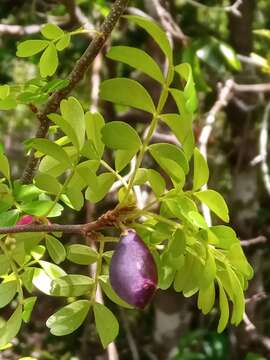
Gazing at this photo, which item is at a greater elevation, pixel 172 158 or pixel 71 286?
pixel 172 158

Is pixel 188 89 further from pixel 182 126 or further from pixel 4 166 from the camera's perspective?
pixel 4 166

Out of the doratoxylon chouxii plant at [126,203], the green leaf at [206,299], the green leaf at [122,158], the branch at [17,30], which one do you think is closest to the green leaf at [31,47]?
the doratoxylon chouxii plant at [126,203]

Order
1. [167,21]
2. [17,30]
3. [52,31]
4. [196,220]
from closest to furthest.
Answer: [196,220]
[52,31]
[17,30]
[167,21]

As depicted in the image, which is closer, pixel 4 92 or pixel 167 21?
pixel 4 92

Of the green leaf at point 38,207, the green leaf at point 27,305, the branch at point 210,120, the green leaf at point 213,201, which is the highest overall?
the green leaf at point 213,201

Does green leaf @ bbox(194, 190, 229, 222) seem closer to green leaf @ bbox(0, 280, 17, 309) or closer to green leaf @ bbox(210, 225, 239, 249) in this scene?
green leaf @ bbox(210, 225, 239, 249)

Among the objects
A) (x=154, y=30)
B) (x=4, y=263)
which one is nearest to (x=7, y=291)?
(x=4, y=263)

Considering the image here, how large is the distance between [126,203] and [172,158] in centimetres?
4

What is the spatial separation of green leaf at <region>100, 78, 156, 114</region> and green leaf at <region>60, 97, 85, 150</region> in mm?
26

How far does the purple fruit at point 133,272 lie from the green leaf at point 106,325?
73 millimetres

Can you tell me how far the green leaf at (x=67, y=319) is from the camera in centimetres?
54

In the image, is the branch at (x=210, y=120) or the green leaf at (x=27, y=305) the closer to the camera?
the green leaf at (x=27, y=305)

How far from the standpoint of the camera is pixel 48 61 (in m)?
0.57

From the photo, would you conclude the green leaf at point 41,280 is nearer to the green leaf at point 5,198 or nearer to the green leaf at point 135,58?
the green leaf at point 5,198
